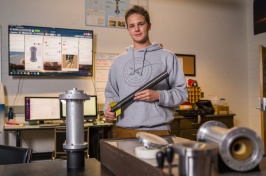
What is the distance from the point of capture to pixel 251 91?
5.40 metres

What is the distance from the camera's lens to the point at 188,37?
16.4 ft

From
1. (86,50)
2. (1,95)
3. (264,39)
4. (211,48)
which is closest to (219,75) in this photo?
(211,48)

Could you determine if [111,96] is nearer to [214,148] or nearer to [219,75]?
[214,148]

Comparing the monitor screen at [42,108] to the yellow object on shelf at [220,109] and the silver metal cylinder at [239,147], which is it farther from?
the silver metal cylinder at [239,147]

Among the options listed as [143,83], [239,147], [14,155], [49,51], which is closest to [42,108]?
[49,51]

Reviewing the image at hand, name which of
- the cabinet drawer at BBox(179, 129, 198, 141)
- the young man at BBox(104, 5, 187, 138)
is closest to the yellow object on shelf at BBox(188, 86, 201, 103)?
the cabinet drawer at BBox(179, 129, 198, 141)

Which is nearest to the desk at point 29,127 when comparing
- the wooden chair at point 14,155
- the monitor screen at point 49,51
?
the monitor screen at point 49,51

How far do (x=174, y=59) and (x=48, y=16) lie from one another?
9.69ft

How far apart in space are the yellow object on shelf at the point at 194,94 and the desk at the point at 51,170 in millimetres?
3774

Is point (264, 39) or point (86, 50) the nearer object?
point (86, 50)

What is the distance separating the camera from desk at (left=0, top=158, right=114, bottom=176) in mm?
934

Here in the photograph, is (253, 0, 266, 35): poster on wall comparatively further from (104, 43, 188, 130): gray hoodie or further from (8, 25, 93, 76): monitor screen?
(104, 43, 188, 130): gray hoodie

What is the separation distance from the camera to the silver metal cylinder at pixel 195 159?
538 mm

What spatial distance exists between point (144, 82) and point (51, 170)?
808 millimetres
